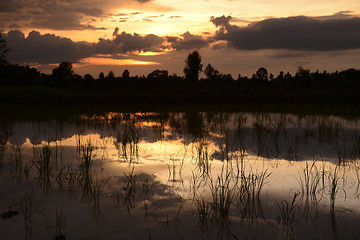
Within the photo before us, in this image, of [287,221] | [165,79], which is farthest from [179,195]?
[165,79]

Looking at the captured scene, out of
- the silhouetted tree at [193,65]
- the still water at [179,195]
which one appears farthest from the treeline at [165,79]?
the still water at [179,195]

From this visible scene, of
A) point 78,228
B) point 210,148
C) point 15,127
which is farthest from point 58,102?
point 78,228

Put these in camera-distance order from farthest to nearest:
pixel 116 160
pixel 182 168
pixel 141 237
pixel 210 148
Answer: pixel 210 148
pixel 116 160
pixel 182 168
pixel 141 237

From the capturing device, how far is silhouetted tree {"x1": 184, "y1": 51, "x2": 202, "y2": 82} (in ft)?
289

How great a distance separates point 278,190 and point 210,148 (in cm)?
428

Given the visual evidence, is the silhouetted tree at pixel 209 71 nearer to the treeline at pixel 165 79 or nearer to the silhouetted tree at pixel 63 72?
the treeline at pixel 165 79

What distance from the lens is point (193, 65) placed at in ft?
291

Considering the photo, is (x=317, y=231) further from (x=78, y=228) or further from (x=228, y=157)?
(x=228, y=157)

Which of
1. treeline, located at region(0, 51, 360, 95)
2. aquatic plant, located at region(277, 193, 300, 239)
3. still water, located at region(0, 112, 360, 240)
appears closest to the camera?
aquatic plant, located at region(277, 193, 300, 239)

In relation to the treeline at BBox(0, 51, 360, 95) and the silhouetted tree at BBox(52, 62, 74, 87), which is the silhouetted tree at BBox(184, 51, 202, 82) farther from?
the silhouetted tree at BBox(52, 62, 74, 87)

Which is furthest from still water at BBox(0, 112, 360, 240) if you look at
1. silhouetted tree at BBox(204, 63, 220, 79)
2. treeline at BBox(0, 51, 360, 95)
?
silhouetted tree at BBox(204, 63, 220, 79)

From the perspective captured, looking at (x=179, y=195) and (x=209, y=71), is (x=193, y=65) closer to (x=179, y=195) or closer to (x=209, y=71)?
(x=209, y=71)

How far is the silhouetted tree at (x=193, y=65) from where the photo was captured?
88062 mm

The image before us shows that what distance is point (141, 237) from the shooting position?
3816 millimetres
